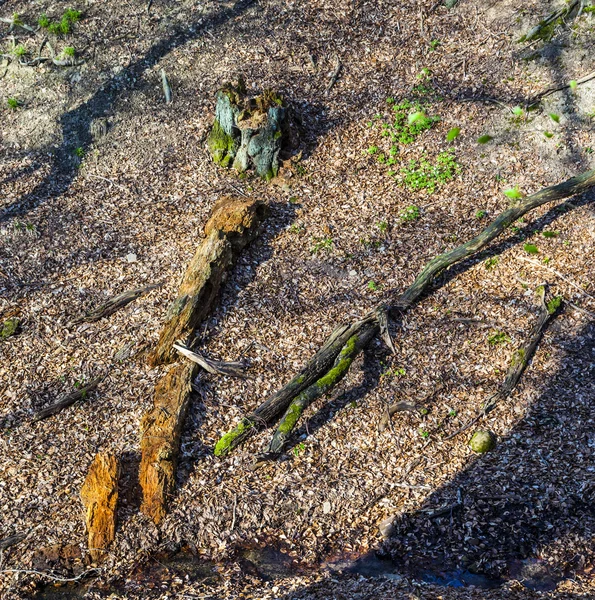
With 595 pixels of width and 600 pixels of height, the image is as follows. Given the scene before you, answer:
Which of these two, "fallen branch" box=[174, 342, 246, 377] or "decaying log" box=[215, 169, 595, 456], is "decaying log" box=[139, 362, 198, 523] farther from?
"decaying log" box=[215, 169, 595, 456]

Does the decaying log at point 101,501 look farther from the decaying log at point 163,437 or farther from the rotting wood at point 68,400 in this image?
the rotting wood at point 68,400

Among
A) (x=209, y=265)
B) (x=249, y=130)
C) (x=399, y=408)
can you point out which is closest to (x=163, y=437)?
(x=209, y=265)

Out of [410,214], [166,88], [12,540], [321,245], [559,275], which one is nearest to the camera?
[12,540]

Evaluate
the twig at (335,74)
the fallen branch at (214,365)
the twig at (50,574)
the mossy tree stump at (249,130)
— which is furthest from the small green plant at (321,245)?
the twig at (50,574)

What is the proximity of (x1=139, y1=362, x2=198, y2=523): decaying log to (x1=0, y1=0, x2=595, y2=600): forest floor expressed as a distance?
142 mm

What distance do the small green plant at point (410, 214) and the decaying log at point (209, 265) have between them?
6.36ft

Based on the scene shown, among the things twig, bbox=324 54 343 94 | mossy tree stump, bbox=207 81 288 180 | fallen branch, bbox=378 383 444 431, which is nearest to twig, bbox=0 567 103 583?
fallen branch, bbox=378 383 444 431

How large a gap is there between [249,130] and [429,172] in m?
2.73

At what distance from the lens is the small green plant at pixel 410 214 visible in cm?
811

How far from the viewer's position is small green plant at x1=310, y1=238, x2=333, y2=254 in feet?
25.6

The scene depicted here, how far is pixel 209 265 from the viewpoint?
23.3ft

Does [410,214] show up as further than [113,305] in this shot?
Yes

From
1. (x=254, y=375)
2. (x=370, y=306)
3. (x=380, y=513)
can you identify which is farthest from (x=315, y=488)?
(x=370, y=306)

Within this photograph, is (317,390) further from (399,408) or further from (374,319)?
(374,319)
